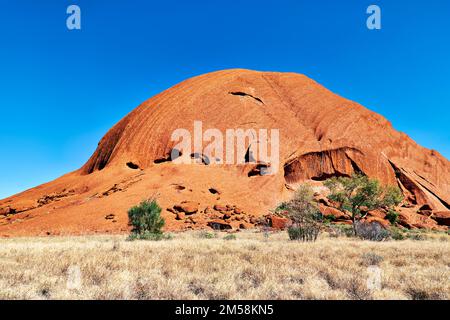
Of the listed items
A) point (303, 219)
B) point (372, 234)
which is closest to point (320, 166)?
point (303, 219)

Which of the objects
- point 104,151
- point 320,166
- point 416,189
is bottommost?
point 416,189

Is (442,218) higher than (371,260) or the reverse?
the reverse

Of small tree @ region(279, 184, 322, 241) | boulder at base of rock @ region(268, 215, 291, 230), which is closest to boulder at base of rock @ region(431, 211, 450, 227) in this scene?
boulder at base of rock @ region(268, 215, 291, 230)

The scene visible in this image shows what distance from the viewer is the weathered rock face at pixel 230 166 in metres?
34.4

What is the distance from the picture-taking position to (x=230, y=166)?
140 feet

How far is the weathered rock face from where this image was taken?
3437 centimetres

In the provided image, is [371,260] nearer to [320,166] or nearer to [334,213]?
[334,213]

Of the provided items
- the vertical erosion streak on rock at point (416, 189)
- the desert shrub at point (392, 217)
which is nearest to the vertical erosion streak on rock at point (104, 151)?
the desert shrub at point (392, 217)

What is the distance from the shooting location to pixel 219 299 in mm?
5469

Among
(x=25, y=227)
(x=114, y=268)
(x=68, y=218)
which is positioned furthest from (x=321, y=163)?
(x=114, y=268)

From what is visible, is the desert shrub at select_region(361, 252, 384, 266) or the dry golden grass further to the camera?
the desert shrub at select_region(361, 252, 384, 266)

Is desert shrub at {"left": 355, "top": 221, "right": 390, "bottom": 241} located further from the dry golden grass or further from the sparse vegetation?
the sparse vegetation

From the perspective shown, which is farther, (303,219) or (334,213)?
(334,213)
